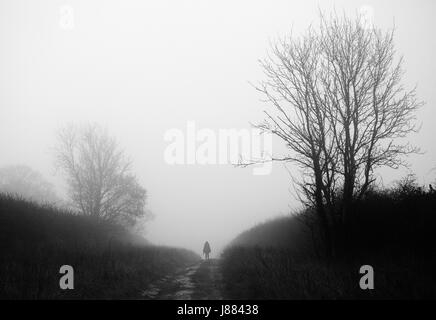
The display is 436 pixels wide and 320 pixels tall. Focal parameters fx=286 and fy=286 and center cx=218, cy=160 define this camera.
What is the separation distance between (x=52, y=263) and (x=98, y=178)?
21247mm

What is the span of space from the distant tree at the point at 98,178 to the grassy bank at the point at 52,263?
11.9 m

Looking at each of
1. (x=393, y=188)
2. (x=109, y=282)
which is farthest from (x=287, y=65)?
(x=109, y=282)

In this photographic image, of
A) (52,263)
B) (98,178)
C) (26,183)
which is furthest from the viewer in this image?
(26,183)

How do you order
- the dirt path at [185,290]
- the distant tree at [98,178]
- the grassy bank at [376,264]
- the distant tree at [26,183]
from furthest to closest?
the distant tree at [26,183] → the distant tree at [98,178] → the dirt path at [185,290] → the grassy bank at [376,264]

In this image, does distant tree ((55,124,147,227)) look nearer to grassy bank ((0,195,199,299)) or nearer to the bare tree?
grassy bank ((0,195,199,299))

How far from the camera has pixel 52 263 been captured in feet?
30.8

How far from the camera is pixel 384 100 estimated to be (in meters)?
10.2

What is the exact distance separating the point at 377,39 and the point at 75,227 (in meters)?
18.1

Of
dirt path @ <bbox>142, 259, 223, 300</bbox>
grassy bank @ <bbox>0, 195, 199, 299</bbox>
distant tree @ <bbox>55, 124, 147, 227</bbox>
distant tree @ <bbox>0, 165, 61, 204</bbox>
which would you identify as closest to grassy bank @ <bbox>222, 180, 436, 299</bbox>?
dirt path @ <bbox>142, 259, 223, 300</bbox>

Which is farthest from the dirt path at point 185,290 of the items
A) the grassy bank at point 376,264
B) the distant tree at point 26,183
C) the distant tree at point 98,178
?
the distant tree at point 26,183

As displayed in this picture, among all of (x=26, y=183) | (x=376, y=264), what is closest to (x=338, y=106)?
(x=376, y=264)

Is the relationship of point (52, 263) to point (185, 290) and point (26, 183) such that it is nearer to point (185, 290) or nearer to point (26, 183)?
point (185, 290)

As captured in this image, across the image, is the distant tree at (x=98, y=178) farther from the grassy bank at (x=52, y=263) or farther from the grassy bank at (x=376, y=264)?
the grassy bank at (x=376, y=264)

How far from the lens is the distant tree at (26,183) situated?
167 feet
